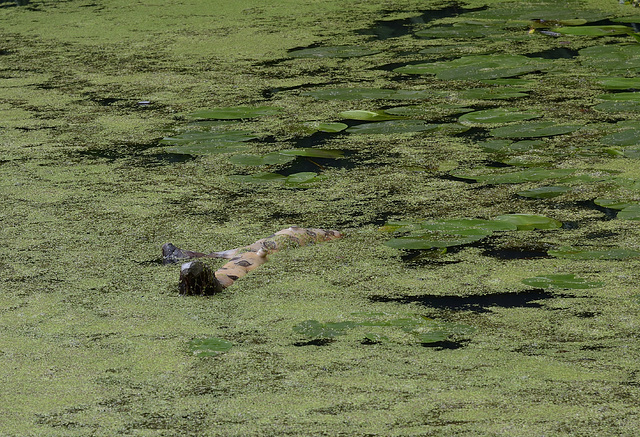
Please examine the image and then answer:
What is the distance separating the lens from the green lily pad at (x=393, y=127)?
2.55 m

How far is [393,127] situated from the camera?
2.58m

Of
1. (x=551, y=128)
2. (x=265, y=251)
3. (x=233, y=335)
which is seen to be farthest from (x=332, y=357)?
(x=551, y=128)

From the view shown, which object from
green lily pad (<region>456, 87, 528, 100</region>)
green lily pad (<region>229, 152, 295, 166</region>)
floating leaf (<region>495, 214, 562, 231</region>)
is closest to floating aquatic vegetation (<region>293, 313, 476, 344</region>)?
floating leaf (<region>495, 214, 562, 231</region>)

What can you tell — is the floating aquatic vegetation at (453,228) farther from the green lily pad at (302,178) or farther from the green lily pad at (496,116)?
the green lily pad at (496,116)

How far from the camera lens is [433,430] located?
44.0 inches

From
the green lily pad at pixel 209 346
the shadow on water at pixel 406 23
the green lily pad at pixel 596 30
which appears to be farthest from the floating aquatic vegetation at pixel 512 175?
the shadow on water at pixel 406 23

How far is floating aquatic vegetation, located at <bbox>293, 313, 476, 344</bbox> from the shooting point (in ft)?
4.55

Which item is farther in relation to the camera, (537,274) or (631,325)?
(537,274)

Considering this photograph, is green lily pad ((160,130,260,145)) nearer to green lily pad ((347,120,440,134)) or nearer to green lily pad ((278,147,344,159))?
green lily pad ((278,147,344,159))

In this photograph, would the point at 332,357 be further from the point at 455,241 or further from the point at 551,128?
the point at 551,128

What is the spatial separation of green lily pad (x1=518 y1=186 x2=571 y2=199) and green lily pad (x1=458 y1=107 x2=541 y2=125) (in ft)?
1.84

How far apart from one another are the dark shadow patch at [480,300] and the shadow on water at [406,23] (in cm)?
247

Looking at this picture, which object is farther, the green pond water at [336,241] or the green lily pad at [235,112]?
the green lily pad at [235,112]

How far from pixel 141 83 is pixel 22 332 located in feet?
6.38
